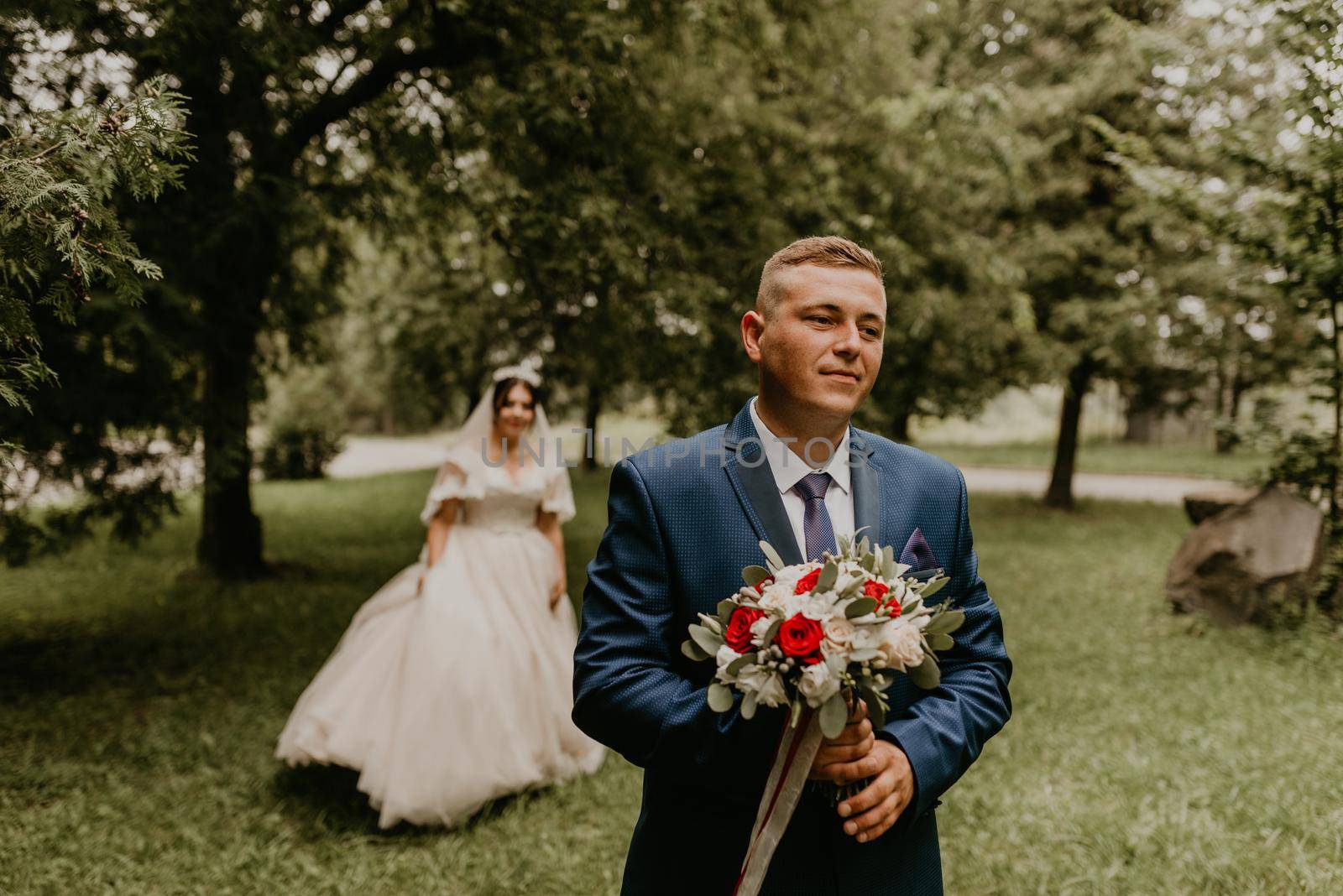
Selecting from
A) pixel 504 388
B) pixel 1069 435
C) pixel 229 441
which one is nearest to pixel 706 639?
pixel 504 388

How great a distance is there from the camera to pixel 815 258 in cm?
172

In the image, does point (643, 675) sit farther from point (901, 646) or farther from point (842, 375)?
point (842, 375)

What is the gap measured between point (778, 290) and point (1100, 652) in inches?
264

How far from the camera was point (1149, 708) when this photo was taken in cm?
567

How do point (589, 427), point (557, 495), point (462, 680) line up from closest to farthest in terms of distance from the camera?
1. point (462, 680)
2. point (557, 495)
3. point (589, 427)

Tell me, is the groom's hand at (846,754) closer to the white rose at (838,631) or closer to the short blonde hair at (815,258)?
the white rose at (838,631)

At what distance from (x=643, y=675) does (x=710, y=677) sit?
18 cm

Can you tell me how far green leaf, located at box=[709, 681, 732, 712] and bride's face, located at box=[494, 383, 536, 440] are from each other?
154 inches

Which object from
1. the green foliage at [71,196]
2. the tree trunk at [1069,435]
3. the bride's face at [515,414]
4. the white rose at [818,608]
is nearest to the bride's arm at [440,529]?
the bride's face at [515,414]

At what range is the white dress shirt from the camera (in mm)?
1795

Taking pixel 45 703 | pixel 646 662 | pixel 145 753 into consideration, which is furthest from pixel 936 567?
pixel 45 703

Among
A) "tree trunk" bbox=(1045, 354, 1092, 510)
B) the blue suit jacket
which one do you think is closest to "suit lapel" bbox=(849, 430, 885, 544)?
the blue suit jacket

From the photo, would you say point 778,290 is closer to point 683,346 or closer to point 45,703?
point 683,346

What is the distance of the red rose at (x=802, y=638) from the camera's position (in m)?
1.35
